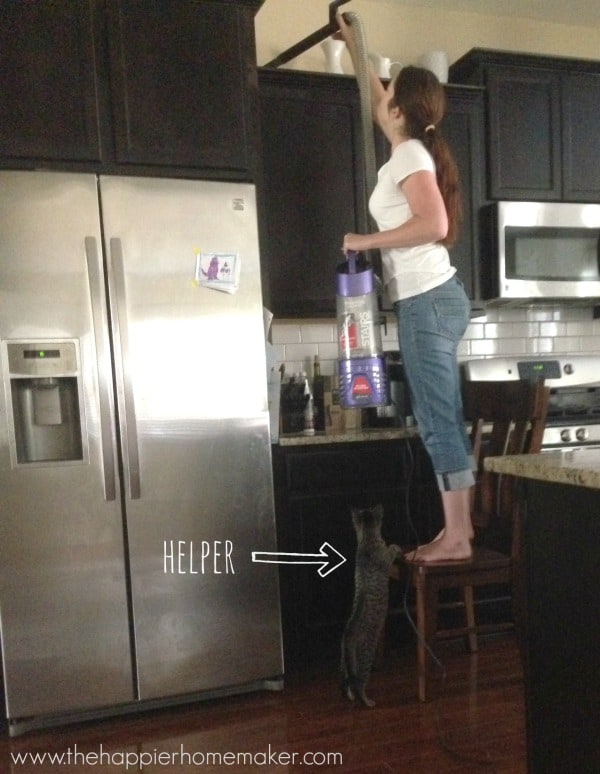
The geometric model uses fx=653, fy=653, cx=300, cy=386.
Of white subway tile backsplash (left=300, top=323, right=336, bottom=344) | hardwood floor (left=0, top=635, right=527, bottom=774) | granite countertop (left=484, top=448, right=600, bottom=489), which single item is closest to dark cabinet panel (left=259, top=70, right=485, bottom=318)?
white subway tile backsplash (left=300, top=323, right=336, bottom=344)

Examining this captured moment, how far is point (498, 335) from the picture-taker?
127 inches

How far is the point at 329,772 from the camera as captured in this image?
168 centimetres

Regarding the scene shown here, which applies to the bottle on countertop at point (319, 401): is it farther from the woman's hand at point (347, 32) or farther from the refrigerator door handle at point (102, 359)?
the woman's hand at point (347, 32)

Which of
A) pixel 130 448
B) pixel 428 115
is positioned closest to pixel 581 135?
pixel 428 115

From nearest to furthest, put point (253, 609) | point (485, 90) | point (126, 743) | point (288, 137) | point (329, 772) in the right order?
1. point (329, 772)
2. point (126, 743)
3. point (253, 609)
4. point (288, 137)
5. point (485, 90)

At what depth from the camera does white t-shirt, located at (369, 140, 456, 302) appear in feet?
6.27

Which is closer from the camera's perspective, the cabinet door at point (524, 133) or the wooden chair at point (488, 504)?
the wooden chair at point (488, 504)

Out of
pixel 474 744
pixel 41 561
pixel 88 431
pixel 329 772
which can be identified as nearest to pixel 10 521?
pixel 41 561

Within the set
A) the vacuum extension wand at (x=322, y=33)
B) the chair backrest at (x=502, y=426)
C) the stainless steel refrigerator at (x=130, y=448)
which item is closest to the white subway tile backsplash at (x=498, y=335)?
the stainless steel refrigerator at (x=130, y=448)

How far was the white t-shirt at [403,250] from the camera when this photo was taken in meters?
1.91

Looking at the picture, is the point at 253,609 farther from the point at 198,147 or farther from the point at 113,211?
the point at 198,147

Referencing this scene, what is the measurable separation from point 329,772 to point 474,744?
0.41 metres

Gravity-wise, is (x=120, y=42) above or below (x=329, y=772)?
above

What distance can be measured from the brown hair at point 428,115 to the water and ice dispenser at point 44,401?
1.21 metres
